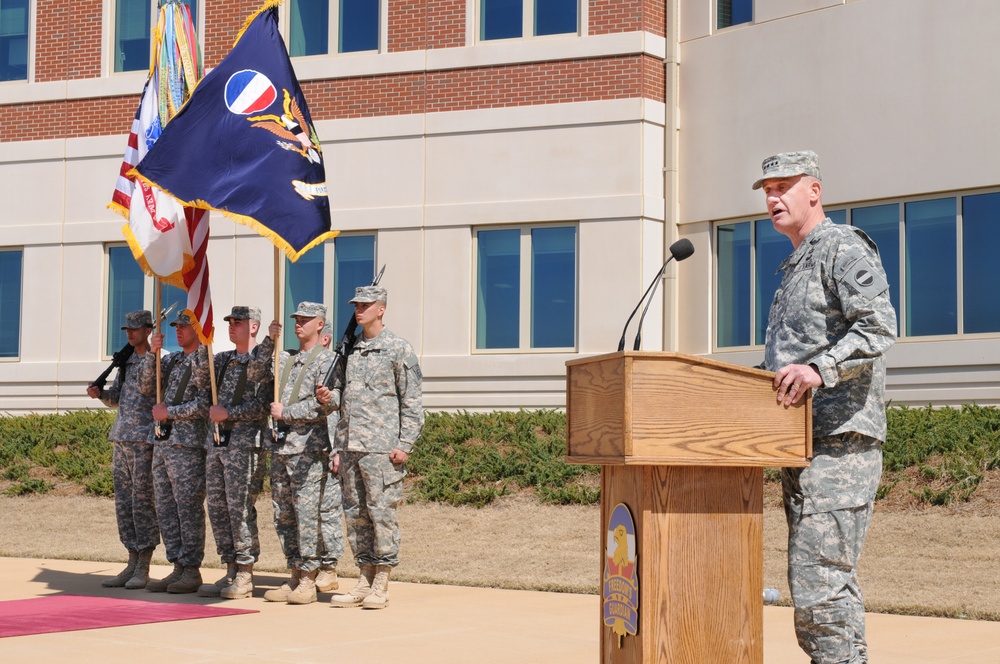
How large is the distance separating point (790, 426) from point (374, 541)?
5510 mm

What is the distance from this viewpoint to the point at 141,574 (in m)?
11.7

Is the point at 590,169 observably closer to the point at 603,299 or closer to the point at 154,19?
the point at 603,299

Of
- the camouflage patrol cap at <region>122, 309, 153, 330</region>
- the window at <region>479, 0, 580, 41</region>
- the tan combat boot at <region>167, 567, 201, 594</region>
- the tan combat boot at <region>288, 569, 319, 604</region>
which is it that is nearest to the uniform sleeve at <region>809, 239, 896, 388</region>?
the tan combat boot at <region>288, 569, 319, 604</region>

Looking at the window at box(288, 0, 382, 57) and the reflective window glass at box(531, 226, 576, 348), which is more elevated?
the window at box(288, 0, 382, 57)

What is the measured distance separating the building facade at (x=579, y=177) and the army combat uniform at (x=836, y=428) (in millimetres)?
12433

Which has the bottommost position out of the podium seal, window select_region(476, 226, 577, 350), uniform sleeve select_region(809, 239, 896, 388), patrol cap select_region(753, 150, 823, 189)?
the podium seal

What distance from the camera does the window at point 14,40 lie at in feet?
76.4

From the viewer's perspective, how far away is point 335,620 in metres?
9.53

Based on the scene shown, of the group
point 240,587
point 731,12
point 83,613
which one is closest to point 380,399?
point 240,587

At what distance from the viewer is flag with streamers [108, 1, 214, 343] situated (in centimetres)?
1127

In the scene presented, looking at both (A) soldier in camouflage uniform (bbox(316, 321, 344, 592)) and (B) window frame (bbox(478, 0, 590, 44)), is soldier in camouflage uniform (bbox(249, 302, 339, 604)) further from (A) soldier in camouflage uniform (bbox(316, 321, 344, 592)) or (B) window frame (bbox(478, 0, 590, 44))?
(B) window frame (bbox(478, 0, 590, 44))

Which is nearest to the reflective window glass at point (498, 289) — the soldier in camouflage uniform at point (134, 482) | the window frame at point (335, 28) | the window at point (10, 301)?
the window frame at point (335, 28)

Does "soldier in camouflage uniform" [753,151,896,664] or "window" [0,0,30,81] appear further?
"window" [0,0,30,81]

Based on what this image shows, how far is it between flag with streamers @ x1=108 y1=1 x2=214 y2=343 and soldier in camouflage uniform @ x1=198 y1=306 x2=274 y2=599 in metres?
0.37
